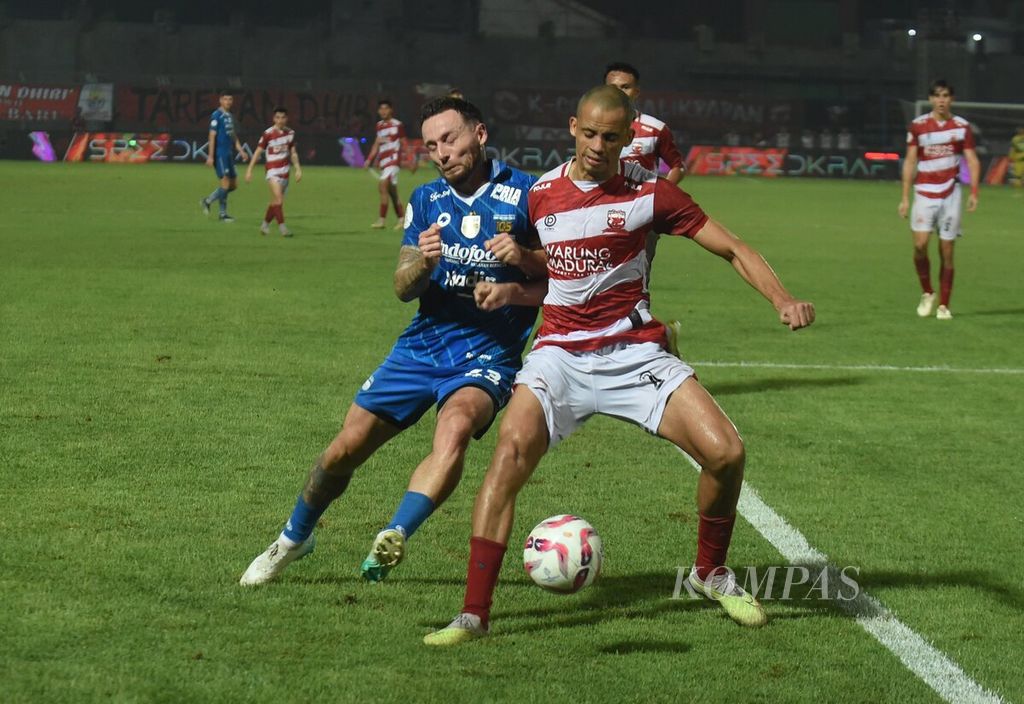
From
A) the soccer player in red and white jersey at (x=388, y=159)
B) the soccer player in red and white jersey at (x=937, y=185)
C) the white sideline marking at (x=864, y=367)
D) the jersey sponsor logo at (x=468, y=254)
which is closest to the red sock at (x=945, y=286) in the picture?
the soccer player in red and white jersey at (x=937, y=185)

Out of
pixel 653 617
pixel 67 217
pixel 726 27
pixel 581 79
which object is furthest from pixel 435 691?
pixel 726 27

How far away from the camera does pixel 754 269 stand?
5066 millimetres

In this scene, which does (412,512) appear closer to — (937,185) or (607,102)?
(607,102)

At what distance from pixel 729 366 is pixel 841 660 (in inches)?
260

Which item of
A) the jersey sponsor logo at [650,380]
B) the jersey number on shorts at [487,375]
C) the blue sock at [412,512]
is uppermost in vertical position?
the jersey sponsor logo at [650,380]

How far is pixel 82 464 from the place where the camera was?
727 cm

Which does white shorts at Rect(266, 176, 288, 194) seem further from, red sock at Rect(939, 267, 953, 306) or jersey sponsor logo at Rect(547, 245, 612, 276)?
jersey sponsor logo at Rect(547, 245, 612, 276)

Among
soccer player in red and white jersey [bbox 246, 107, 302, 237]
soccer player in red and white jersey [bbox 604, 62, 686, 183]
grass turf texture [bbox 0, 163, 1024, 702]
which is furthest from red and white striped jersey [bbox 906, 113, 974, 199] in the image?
soccer player in red and white jersey [bbox 246, 107, 302, 237]

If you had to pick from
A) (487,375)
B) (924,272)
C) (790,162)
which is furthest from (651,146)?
(790,162)

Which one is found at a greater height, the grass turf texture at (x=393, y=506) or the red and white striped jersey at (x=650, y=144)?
the red and white striped jersey at (x=650, y=144)

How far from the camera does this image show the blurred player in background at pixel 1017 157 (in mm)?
44406

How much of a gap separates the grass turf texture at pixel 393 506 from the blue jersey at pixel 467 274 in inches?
33.4

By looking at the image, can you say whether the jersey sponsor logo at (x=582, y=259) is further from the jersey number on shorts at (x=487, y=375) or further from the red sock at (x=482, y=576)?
the red sock at (x=482, y=576)

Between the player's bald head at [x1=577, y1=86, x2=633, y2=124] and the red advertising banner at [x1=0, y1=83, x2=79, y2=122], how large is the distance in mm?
48206
